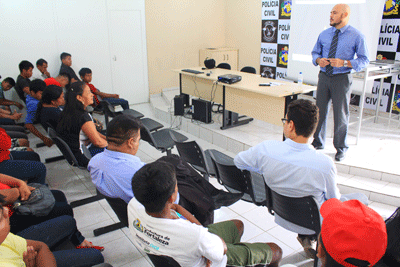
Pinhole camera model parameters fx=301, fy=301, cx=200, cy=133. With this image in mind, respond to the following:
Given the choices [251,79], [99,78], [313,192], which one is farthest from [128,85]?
[313,192]

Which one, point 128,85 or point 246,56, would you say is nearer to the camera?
point 128,85

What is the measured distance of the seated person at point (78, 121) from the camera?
2.88 meters

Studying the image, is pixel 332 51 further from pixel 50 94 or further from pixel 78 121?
pixel 50 94

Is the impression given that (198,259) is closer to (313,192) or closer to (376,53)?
(313,192)

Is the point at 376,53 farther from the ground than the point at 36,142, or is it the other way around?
the point at 376,53

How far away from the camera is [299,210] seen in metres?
1.72

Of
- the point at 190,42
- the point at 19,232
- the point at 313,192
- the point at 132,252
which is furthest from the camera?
the point at 190,42

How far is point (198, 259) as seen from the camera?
1247 millimetres

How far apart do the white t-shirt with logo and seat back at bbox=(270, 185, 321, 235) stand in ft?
1.96

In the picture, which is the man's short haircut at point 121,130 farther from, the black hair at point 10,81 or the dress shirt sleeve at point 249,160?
the black hair at point 10,81

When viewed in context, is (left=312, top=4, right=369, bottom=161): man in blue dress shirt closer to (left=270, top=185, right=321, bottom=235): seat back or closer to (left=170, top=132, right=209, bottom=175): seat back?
(left=170, top=132, right=209, bottom=175): seat back

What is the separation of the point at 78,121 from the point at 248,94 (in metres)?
2.28

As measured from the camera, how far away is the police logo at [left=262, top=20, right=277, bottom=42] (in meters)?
6.21

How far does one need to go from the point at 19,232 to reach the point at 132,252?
2.73 ft
